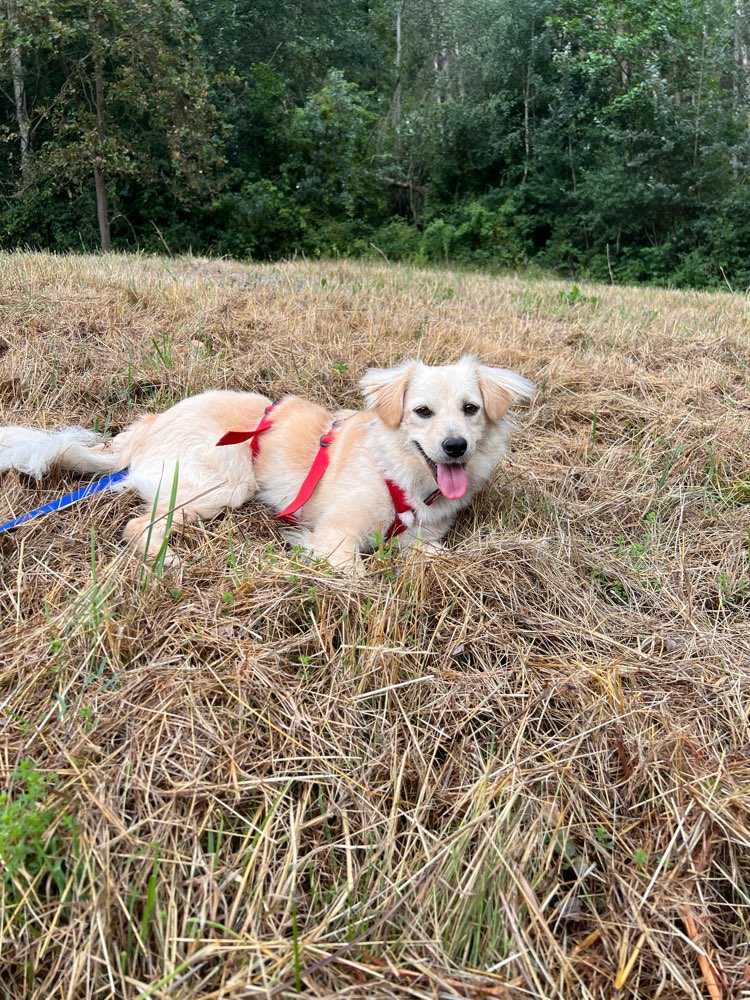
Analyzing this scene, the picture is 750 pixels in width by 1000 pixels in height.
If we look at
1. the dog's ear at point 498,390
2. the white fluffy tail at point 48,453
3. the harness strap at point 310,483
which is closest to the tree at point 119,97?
the white fluffy tail at point 48,453

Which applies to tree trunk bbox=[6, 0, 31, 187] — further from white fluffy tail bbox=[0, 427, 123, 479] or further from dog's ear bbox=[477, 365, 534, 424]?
dog's ear bbox=[477, 365, 534, 424]

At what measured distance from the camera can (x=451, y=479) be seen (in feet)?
9.34

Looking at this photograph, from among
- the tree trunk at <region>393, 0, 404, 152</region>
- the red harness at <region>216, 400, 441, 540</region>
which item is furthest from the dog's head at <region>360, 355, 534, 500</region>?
the tree trunk at <region>393, 0, 404, 152</region>

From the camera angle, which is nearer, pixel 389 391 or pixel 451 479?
pixel 451 479

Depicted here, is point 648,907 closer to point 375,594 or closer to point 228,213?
point 375,594

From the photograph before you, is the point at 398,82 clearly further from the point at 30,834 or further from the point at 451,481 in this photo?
the point at 30,834

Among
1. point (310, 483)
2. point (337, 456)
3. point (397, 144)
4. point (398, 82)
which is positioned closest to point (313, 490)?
point (310, 483)

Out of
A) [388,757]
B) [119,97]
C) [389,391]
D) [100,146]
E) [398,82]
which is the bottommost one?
[388,757]

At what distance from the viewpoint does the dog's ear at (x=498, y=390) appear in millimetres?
2998

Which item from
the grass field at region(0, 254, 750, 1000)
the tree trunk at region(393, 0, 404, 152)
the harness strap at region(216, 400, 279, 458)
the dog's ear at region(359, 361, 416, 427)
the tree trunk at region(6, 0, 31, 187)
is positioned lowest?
the grass field at region(0, 254, 750, 1000)

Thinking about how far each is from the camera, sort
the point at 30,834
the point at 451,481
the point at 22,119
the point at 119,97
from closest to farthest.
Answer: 1. the point at 30,834
2. the point at 451,481
3. the point at 119,97
4. the point at 22,119

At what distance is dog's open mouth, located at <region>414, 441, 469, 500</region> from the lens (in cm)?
283

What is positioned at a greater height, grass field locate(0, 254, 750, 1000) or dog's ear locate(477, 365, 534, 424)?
dog's ear locate(477, 365, 534, 424)

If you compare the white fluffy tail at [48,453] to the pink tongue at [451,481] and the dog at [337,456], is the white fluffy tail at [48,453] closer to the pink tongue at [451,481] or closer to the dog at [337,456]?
the dog at [337,456]
